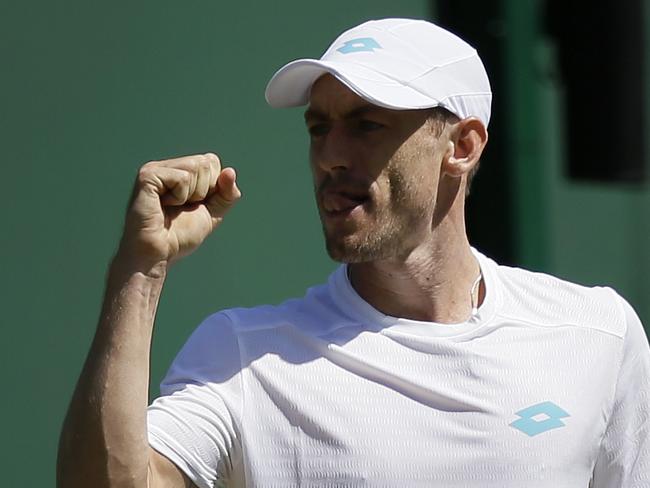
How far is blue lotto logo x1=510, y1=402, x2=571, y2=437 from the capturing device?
2447 mm

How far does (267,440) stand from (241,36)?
2.14m

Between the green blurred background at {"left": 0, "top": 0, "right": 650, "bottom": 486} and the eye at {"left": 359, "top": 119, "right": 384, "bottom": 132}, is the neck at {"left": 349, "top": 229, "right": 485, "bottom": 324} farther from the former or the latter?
the green blurred background at {"left": 0, "top": 0, "right": 650, "bottom": 486}

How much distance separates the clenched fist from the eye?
0.35m

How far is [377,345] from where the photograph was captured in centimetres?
251

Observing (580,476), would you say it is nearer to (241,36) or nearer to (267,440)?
(267,440)

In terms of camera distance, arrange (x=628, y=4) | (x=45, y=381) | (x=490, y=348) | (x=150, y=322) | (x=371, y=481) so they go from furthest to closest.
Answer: (x=628, y=4)
(x=45, y=381)
(x=490, y=348)
(x=371, y=481)
(x=150, y=322)

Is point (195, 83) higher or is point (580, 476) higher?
point (195, 83)

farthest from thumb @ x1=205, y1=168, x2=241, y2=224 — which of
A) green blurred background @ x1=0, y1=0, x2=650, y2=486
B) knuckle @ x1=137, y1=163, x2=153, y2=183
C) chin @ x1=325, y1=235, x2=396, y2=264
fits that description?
green blurred background @ x1=0, y1=0, x2=650, y2=486

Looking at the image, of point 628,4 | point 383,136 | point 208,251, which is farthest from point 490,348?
point 628,4

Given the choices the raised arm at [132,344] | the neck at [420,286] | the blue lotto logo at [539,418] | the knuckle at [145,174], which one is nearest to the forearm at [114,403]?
the raised arm at [132,344]

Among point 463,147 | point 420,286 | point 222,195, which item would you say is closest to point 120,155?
point 463,147

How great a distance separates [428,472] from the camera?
2377mm

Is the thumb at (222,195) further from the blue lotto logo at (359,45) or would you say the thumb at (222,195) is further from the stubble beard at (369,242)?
the blue lotto logo at (359,45)

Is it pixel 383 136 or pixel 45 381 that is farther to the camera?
pixel 45 381
